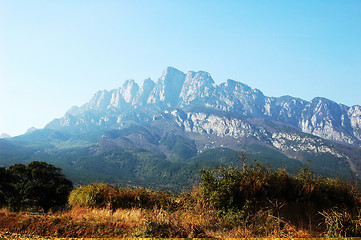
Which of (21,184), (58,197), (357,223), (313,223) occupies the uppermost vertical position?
(357,223)

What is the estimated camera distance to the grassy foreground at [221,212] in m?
6.53

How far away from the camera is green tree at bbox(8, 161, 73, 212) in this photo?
2738 centimetres

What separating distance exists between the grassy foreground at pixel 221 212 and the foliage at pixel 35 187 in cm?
1974

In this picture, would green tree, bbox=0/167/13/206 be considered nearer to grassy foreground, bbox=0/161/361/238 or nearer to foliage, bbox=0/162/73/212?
foliage, bbox=0/162/73/212

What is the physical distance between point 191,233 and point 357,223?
4.16 meters

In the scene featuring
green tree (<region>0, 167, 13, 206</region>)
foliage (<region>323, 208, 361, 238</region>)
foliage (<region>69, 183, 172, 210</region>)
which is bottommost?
green tree (<region>0, 167, 13, 206</region>)

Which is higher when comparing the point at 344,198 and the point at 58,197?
the point at 344,198

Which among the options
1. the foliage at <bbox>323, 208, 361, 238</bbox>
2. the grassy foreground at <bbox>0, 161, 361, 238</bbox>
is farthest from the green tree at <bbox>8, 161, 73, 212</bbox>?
the foliage at <bbox>323, 208, 361, 238</bbox>

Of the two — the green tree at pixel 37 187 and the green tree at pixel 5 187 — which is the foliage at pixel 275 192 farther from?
the green tree at pixel 5 187

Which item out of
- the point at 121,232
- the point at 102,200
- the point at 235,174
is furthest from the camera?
the point at 102,200

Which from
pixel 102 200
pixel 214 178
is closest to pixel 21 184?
pixel 102 200

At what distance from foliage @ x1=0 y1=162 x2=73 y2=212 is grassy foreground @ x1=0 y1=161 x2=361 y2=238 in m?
19.7

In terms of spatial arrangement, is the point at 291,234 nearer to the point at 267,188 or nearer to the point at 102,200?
the point at 267,188

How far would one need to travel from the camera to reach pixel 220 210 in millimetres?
8242
